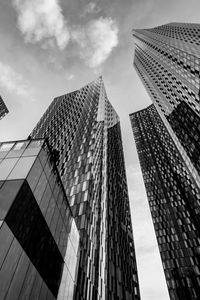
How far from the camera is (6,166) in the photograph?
61.8 ft

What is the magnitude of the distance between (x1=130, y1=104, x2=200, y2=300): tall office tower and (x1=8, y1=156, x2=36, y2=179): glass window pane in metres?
70.7

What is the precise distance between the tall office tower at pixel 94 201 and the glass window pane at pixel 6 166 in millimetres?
5439

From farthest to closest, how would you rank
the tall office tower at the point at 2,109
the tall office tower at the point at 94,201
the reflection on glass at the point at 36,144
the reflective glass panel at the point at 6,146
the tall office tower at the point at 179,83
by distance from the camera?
the tall office tower at the point at 2,109
the tall office tower at the point at 179,83
the tall office tower at the point at 94,201
the reflection on glass at the point at 36,144
the reflective glass panel at the point at 6,146

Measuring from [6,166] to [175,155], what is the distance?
9820 centimetres

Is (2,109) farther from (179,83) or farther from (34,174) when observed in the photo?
(34,174)

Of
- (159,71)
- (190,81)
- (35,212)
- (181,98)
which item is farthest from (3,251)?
(159,71)

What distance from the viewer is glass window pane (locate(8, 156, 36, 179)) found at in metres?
17.7

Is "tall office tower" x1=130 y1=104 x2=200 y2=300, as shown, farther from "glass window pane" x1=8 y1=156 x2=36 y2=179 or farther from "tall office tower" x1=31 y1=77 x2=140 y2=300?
"glass window pane" x1=8 y1=156 x2=36 y2=179

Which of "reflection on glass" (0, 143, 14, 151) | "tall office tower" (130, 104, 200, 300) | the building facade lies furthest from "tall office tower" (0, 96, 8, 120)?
"reflection on glass" (0, 143, 14, 151)

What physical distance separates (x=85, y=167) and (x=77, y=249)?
32731mm

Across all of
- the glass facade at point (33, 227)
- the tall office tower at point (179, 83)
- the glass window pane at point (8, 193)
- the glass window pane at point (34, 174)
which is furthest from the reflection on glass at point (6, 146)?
the tall office tower at point (179, 83)

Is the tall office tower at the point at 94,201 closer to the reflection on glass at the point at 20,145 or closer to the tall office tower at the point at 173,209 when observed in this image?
the reflection on glass at the point at 20,145

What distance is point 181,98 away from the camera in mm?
77438

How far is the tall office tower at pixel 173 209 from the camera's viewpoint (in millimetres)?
79319
